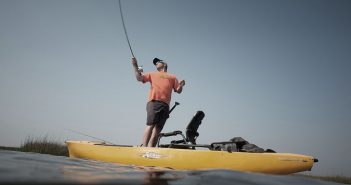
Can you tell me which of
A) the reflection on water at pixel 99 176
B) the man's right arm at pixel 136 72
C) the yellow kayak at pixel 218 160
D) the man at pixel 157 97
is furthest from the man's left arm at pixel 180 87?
the reflection on water at pixel 99 176

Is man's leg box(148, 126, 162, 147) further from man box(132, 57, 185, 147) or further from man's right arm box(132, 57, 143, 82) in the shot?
man's right arm box(132, 57, 143, 82)

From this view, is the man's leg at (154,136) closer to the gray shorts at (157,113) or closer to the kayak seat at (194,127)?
the gray shorts at (157,113)

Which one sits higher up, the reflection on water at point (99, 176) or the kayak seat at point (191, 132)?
the kayak seat at point (191, 132)

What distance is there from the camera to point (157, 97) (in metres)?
6.57

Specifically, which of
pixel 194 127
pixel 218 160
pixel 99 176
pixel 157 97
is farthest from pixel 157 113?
pixel 99 176

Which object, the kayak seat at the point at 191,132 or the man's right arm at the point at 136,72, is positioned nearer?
the kayak seat at the point at 191,132

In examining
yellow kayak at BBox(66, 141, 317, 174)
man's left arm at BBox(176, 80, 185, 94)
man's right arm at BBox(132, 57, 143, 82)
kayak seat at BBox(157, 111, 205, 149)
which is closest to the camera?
yellow kayak at BBox(66, 141, 317, 174)

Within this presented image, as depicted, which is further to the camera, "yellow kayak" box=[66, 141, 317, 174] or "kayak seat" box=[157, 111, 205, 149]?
"kayak seat" box=[157, 111, 205, 149]

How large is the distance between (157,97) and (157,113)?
0.40m

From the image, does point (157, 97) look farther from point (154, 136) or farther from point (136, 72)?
point (154, 136)

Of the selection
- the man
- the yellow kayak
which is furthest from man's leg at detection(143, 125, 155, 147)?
the yellow kayak

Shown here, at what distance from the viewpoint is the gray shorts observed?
6.37 metres

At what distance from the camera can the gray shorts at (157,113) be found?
6367 millimetres

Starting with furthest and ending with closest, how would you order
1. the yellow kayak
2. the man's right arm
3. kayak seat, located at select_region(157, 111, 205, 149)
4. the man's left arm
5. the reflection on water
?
the man's left arm
the man's right arm
kayak seat, located at select_region(157, 111, 205, 149)
the yellow kayak
the reflection on water
